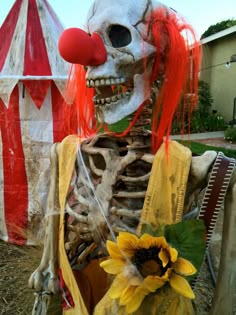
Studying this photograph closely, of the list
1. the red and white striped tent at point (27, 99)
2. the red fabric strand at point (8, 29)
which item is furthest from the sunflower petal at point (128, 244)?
the red fabric strand at point (8, 29)

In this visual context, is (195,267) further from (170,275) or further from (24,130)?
(24,130)

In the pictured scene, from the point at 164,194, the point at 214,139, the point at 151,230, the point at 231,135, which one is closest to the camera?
the point at 151,230

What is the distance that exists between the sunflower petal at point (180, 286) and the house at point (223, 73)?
9906mm

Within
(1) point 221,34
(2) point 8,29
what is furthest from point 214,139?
(2) point 8,29

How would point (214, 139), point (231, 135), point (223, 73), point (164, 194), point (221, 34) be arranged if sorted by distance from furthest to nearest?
point (223, 73), point (221, 34), point (214, 139), point (231, 135), point (164, 194)

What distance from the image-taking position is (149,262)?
1056 millimetres

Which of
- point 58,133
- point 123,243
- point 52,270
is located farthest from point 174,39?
point 58,133

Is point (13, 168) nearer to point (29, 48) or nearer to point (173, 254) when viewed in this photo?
point (29, 48)

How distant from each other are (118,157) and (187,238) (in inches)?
15.4

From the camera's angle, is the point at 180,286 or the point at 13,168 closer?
the point at 180,286

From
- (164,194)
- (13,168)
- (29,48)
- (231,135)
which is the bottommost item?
(231,135)

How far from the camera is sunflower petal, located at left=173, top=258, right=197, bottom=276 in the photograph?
1.02m

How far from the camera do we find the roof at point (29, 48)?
3145 millimetres

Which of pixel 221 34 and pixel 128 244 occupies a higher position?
pixel 221 34
